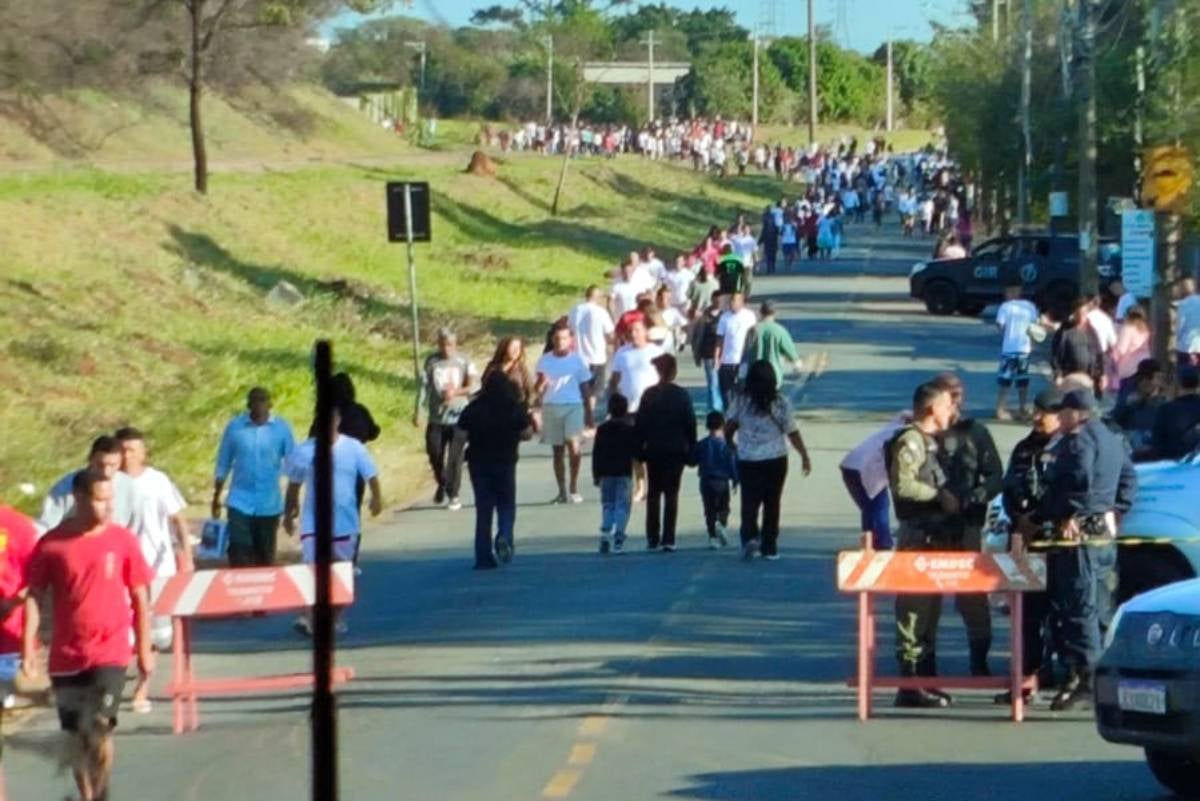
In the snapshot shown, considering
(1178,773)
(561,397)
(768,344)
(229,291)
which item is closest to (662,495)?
(561,397)

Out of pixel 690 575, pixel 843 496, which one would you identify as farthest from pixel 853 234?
pixel 690 575

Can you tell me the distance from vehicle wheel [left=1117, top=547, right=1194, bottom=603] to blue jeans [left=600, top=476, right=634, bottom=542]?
616cm

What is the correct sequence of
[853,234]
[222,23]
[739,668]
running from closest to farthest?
1. [739,668]
2. [222,23]
3. [853,234]

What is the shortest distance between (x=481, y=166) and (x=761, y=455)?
57369mm

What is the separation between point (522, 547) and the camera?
1962 centimetres

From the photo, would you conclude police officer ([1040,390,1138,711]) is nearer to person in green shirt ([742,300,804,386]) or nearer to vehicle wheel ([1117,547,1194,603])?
vehicle wheel ([1117,547,1194,603])

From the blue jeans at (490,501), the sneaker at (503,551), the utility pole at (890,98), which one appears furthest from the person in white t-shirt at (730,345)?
the utility pole at (890,98)

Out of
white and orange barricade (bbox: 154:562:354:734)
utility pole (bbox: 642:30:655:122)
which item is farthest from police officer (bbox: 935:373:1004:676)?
utility pole (bbox: 642:30:655:122)

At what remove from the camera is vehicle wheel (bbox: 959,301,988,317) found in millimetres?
47594

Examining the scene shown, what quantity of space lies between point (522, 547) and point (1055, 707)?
312 inches

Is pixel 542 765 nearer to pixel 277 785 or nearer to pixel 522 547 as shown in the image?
pixel 277 785

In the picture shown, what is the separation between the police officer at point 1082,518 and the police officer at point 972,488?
589 mm

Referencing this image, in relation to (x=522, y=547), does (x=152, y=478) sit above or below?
above

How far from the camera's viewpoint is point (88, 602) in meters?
9.42
